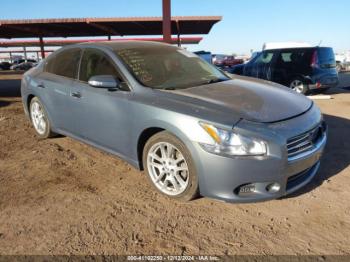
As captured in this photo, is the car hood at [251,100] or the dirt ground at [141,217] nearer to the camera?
Answer: the dirt ground at [141,217]

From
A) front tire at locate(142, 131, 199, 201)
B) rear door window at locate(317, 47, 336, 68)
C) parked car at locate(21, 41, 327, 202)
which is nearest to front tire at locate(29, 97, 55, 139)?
parked car at locate(21, 41, 327, 202)

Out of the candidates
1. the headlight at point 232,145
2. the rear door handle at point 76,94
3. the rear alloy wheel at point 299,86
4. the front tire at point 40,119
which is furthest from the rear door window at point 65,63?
the rear alloy wheel at point 299,86

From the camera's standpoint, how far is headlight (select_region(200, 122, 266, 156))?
9.78 feet

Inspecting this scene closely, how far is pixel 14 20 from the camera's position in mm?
16828

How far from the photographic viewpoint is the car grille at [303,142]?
310 centimetres

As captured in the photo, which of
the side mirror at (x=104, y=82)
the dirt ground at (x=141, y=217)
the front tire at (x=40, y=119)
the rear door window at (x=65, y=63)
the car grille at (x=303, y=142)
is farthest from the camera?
the front tire at (x=40, y=119)

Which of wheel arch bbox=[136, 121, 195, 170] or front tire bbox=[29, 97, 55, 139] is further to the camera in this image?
front tire bbox=[29, 97, 55, 139]

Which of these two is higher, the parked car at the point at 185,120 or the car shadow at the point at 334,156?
the parked car at the point at 185,120

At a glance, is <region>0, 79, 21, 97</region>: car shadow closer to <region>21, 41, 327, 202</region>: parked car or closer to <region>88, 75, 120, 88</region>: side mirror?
<region>21, 41, 327, 202</region>: parked car

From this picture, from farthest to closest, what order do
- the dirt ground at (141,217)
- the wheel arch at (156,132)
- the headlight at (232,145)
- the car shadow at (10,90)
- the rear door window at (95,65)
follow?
the car shadow at (10,90)
the rear door window at (95,65)
the wheel arch at (156,132)
the headlight at (232,145)
the dirt ground at (141,217)

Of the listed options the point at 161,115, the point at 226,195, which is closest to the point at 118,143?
the point at 161,115

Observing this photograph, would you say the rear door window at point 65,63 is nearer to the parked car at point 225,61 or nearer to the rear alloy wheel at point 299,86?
the rear alloy wheel at point 299,86

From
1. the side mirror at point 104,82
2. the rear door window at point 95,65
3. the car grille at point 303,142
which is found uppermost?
the rear door window at point 95,65

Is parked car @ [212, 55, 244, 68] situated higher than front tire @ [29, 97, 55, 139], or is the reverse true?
front tire @ [29, 97, 55, 139]
